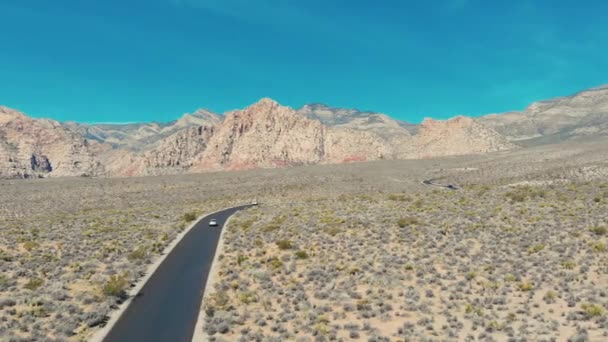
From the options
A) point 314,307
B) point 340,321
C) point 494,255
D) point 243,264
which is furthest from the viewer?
point 243,264

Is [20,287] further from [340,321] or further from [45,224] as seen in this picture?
[45,224]

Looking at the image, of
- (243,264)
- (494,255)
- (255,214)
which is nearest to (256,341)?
(243,264)

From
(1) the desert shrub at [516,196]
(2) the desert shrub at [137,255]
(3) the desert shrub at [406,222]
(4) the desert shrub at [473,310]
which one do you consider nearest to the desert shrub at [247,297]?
(4) the desert shrub at [473,310]

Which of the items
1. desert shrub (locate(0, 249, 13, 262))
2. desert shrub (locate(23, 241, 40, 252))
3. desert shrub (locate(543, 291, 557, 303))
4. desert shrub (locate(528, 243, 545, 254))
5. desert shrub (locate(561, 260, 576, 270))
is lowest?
desert shrub (locate(543, 291, 557, 303))

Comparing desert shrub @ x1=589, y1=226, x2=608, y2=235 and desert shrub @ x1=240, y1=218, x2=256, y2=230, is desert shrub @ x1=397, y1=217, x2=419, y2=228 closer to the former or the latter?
desert shrub @ x1=589, y1=226, x2=608, y2=235

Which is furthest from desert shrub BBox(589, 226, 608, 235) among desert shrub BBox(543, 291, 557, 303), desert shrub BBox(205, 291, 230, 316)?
desert shrub BBox(205, 291, 230, 316)

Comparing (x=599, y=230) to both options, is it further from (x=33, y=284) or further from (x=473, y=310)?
(x=33, y=284)

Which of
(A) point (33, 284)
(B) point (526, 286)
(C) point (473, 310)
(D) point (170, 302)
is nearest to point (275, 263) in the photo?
(D) point (170, 302)
